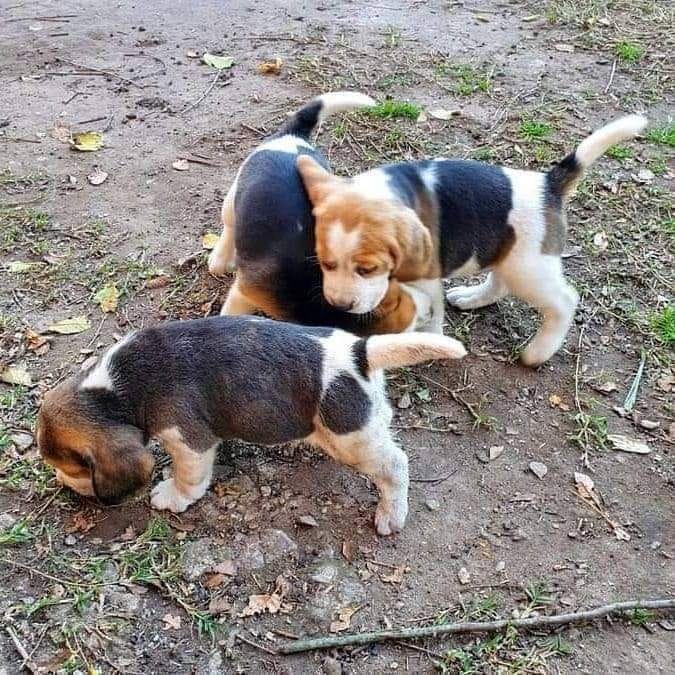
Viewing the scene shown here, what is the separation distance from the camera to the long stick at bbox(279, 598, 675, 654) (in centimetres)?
348

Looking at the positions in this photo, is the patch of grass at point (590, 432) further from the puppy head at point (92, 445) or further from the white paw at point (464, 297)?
the puppy head at point (92, 445)

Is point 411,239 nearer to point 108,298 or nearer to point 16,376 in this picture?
point 108,298

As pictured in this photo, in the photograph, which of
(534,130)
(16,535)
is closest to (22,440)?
(16,535)

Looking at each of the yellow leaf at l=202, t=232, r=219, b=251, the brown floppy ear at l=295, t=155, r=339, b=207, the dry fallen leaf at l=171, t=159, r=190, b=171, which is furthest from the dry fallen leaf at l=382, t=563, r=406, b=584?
the dry fallen leaf at l=171, t=159, r=190, b=171

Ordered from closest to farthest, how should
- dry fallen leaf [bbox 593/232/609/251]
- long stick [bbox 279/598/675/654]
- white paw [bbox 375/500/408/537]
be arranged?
1. long stick [bbox 279/598/675/654]
2. white paw [bbox 375/500/408/537]
3. dry fallen leaf [bbox 593/232/609/251]

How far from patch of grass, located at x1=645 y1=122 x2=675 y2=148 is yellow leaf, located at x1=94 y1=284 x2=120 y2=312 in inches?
177

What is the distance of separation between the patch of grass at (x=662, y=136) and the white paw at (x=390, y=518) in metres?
4.36

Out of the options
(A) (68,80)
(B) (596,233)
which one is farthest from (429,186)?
(A) (68,80)

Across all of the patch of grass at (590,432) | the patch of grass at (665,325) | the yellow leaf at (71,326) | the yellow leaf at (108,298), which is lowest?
the patch of grass at (590,432)

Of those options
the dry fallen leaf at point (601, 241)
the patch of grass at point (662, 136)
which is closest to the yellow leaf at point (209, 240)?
the dry fallen leaf at point (601, 241)

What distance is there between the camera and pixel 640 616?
12.0 ft

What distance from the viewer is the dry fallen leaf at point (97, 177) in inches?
239

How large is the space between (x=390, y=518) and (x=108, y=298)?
7.65 ft

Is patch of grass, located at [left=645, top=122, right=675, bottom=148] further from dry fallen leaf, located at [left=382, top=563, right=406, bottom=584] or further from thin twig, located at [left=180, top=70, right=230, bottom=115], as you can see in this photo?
dry fallen leaf, located at [left=382, top=563, right=406, bottom=584]
